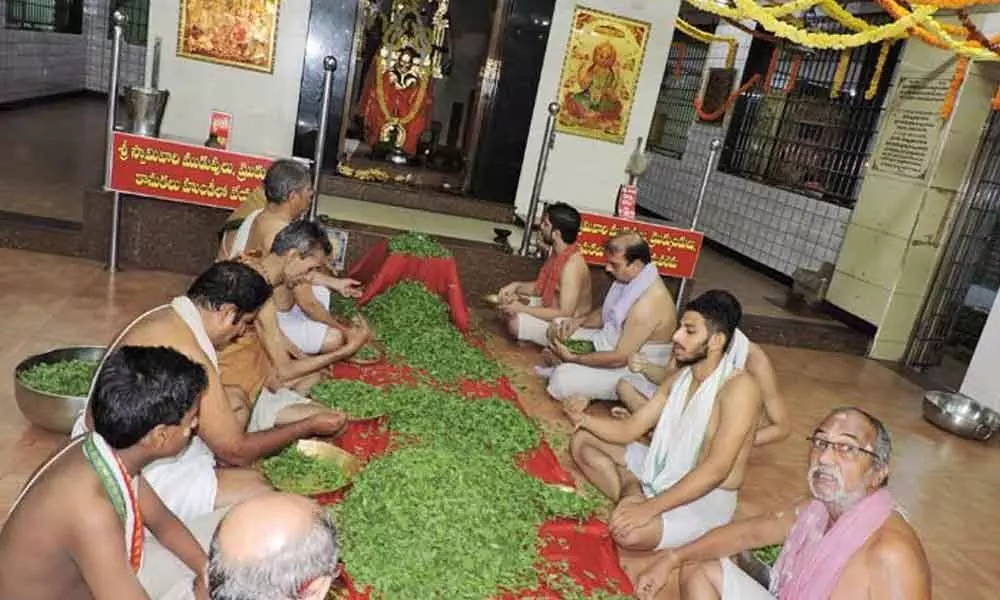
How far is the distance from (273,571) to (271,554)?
0.03 metres

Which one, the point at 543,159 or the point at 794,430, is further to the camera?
the point at 543,159

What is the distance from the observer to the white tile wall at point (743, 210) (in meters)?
9.20

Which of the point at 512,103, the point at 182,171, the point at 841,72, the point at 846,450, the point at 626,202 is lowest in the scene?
the point at 182,171

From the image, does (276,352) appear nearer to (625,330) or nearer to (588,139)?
(625,330)

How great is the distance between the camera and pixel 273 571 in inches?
50.9

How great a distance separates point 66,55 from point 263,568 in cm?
1520

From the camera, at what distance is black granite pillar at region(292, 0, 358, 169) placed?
7.33 m

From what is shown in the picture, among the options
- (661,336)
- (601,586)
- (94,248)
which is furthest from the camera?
(94,248)

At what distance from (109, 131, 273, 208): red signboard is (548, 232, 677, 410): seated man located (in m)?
2.63

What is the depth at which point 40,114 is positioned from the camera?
470 inches

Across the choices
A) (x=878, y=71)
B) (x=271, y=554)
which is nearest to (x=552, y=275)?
(x=271, y=554)

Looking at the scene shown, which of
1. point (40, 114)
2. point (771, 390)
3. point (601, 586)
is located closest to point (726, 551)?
point (601, 586)

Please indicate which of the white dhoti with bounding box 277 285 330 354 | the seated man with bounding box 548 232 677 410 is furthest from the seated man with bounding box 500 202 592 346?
the white dhoti with bounding box 277 285 330 354

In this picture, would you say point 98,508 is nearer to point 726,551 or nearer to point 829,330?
point 726,551
